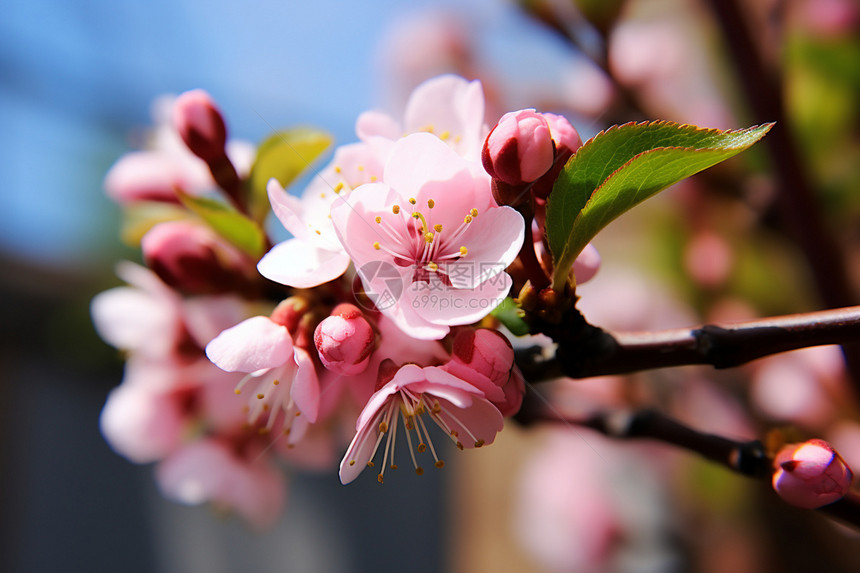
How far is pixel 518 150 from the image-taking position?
0.33m

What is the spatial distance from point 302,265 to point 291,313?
0.18 ft

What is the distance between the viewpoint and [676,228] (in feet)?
3.97

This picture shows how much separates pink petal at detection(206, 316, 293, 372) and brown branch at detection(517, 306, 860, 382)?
155 mm

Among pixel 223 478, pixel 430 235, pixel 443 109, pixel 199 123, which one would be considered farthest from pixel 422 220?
pixel 223 478

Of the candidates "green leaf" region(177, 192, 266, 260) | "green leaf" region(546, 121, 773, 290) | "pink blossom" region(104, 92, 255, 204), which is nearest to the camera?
"green leaf" region(546, 121, 773, 290)

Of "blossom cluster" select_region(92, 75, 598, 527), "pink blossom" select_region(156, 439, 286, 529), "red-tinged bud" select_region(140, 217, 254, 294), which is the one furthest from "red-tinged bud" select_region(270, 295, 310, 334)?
"pink blossom" select_region(156, 439, 286, 529)

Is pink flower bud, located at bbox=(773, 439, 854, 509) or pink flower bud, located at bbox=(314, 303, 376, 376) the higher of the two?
pink flower bud, located at bbox=(314, 303, 376, 376)

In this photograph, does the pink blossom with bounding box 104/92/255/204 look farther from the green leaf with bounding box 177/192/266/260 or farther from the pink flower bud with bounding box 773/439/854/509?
the pink flower bud with bounding box 773/439/854/509

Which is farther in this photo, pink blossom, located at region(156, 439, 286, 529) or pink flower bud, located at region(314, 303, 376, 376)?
pink blossom, located at region(156, 439, 286, 529)

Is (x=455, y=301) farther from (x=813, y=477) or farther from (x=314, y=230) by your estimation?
(x=813, y=477)

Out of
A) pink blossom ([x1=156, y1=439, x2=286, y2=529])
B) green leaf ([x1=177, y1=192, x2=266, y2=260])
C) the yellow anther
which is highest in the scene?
green leaf ([x1=177, y1=192, x2=266, y2=260])

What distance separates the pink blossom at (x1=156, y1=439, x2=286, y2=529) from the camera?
585mm

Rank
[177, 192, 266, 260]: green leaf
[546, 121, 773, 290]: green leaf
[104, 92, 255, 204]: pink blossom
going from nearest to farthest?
[546, 121, 773, 290]: green leaf < [177, 192, 266, 260]: green leaf < [104, 92, 255, 204]: pink blossom

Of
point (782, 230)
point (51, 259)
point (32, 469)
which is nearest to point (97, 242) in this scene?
point (51, 259)
